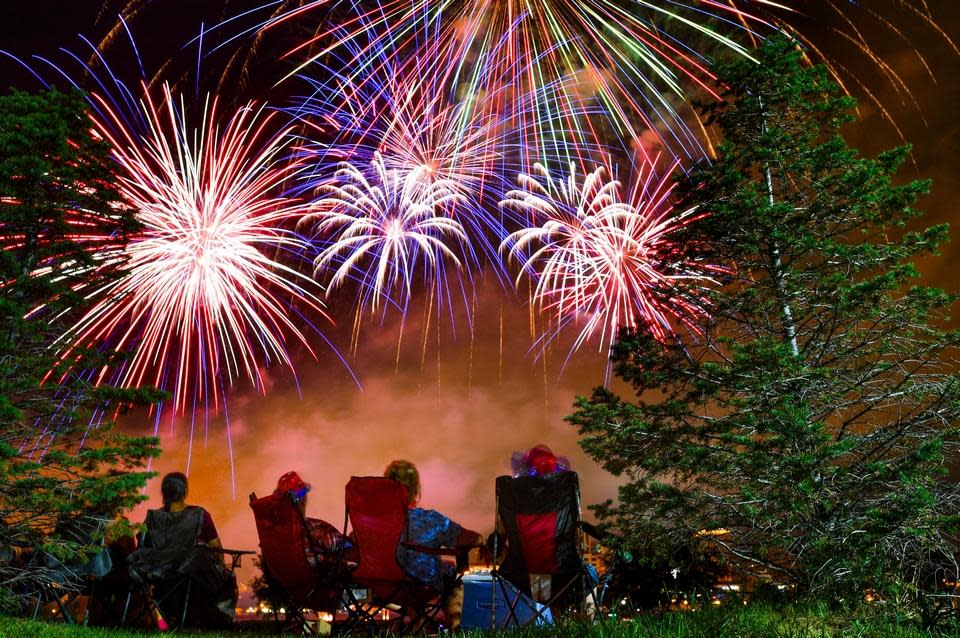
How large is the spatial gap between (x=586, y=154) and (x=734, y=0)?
3276mm

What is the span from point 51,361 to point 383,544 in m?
3.15

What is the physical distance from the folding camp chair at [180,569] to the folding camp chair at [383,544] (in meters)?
1.20

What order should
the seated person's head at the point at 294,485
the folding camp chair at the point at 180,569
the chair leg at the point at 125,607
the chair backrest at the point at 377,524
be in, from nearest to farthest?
the chair backrest at the point at 377,524 < the folding camp chair at the point at 180,569 < the chair leg at the point at 125,607 < the seated person's head at the point at 294,485

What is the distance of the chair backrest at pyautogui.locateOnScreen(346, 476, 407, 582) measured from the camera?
5.12 m

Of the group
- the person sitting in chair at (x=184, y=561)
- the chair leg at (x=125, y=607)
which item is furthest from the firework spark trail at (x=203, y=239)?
the person sitting in chair at (x=184, y=561)

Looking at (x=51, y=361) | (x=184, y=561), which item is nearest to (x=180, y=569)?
(x=184, y=561)

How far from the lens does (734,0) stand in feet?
31.6

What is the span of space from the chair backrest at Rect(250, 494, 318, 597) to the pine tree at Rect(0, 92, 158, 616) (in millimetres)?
960

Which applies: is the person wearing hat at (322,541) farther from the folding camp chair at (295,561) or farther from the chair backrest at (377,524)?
the chair backrest at (377,524)

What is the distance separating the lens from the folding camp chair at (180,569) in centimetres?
565

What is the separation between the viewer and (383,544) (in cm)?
516

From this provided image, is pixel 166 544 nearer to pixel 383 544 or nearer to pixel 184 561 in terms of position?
pixel 184 561

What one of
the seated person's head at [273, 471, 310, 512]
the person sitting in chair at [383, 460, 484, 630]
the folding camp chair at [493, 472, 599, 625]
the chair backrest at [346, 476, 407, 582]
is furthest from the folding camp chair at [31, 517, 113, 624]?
the folding camp chair at [493, 472, 599, 625]

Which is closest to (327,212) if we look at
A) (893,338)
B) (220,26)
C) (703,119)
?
(220,26)
